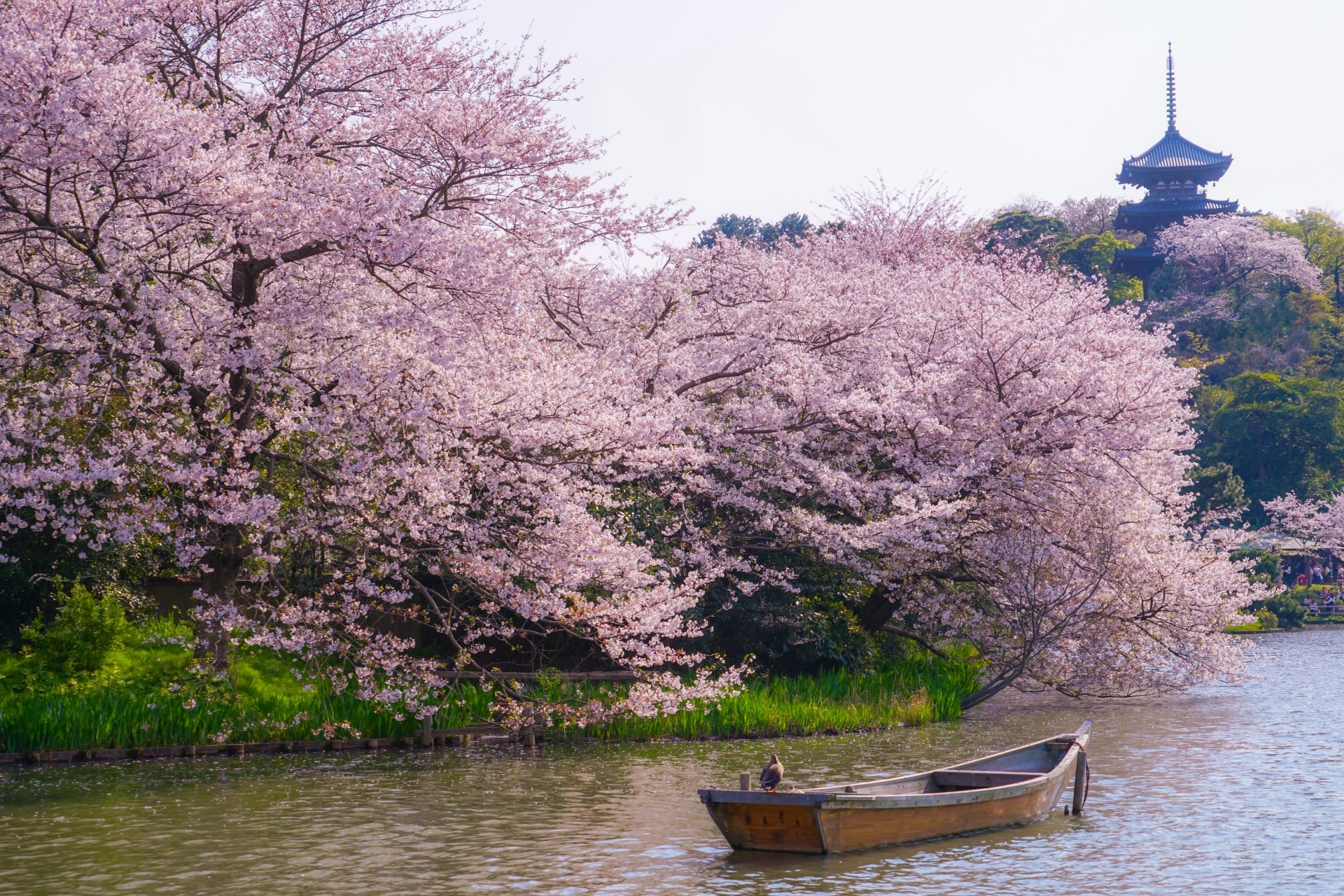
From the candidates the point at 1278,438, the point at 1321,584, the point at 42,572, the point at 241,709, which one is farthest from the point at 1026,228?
the point at 241,709

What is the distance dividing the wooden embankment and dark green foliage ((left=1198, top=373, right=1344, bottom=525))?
45.9 meters

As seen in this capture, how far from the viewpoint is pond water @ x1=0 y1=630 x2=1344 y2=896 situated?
40.5ft

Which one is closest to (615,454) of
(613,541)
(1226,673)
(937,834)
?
(613,541)

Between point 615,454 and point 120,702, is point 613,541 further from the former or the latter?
point 120,702

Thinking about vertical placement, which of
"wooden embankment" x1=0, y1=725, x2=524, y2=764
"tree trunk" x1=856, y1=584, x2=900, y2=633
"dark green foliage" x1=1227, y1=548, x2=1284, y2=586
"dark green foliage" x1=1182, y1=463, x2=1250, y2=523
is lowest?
"wooden embankment" x1=0, y1=725, x2=524, y2=764

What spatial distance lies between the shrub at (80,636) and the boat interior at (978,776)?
1067 centimetres

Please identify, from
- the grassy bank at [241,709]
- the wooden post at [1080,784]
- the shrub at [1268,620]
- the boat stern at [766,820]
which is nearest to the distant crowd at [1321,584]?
the shrub at [1268,620]

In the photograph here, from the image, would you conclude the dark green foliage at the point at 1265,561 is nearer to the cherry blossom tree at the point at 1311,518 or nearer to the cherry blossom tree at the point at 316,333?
the cherry blossom tree at the point at 1311,518

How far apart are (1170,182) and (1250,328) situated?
16.3m

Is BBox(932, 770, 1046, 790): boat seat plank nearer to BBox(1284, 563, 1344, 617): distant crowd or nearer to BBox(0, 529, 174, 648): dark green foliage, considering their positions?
BBox(0, 529, 174, 648): dark green foliage

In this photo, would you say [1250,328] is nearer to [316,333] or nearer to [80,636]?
[316,333]

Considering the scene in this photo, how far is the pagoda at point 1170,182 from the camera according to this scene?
266 feet

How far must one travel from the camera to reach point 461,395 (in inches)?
701

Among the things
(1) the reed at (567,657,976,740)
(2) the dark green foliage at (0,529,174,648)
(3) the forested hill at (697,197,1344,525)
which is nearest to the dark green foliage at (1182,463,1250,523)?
(3) the forested hill at (697,197,1344,525)
